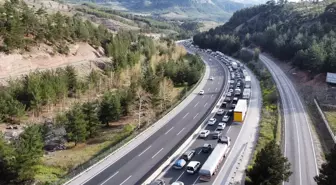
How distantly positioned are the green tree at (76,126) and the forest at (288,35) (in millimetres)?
57514

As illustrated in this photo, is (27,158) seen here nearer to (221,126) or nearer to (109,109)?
(109,109)

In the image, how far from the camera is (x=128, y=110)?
2290 inches

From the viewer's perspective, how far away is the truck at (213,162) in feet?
113

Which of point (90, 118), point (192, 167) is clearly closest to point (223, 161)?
point (192, 167)

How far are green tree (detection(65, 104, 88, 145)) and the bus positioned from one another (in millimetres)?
20962

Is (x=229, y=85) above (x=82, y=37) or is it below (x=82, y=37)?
below

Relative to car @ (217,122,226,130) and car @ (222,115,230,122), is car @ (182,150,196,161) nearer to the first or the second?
car @ (217,122,226,130)

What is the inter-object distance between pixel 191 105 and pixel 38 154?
34418 mm

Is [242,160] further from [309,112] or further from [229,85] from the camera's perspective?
[229,85]

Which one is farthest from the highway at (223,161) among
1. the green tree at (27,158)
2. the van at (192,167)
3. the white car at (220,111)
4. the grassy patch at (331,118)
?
the green tree at (27,158)

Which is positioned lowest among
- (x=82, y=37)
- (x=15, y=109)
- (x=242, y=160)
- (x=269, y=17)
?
(x=242, y=160)

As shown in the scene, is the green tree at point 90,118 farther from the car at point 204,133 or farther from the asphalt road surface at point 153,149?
the car at point 204,133

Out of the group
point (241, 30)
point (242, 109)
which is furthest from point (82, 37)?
point (241, 30)

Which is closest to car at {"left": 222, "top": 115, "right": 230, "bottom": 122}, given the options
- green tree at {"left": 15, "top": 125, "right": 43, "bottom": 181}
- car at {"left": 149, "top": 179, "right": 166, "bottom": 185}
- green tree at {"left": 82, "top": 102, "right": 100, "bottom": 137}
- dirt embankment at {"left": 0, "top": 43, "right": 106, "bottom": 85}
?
green tree at {"left": 82, "top": 102, "right": 100, "bottom": 137}
